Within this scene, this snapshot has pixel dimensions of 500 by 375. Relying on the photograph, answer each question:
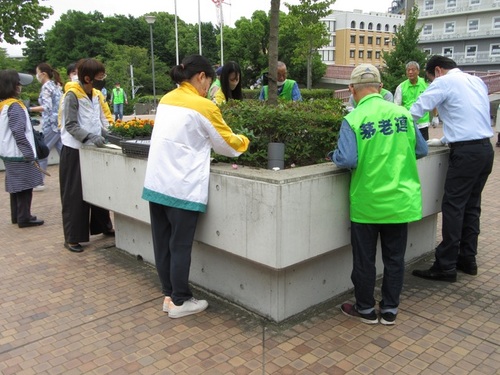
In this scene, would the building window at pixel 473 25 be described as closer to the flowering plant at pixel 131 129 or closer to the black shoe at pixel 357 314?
the flowering plant at pixel 131 129

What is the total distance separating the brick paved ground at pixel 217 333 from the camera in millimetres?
2928

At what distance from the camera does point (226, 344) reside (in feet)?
10.4

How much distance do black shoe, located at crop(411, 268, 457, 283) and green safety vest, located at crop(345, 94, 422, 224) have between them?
117 centimetres

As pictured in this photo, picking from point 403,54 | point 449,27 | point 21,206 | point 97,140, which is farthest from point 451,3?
point 97,140

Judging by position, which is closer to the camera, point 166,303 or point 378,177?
point 378,177

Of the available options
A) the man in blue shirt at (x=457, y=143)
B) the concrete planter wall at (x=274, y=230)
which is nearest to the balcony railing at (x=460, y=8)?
the man in blue shirt at (x=457, y=143)

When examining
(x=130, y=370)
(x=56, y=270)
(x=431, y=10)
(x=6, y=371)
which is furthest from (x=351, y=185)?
(x=431, y=10)

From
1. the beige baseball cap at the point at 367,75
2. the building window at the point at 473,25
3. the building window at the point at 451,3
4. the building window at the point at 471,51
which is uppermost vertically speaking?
the building window at the point at 451,3

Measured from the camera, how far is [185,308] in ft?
11.7

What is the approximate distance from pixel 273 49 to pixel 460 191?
217cm

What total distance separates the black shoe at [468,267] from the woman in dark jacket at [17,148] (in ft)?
16.0

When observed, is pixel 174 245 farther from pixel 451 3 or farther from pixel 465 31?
pixel 451 3

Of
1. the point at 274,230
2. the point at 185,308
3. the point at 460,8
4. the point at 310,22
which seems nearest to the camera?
the point at 274,230

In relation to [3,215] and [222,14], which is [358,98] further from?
[222,14]
